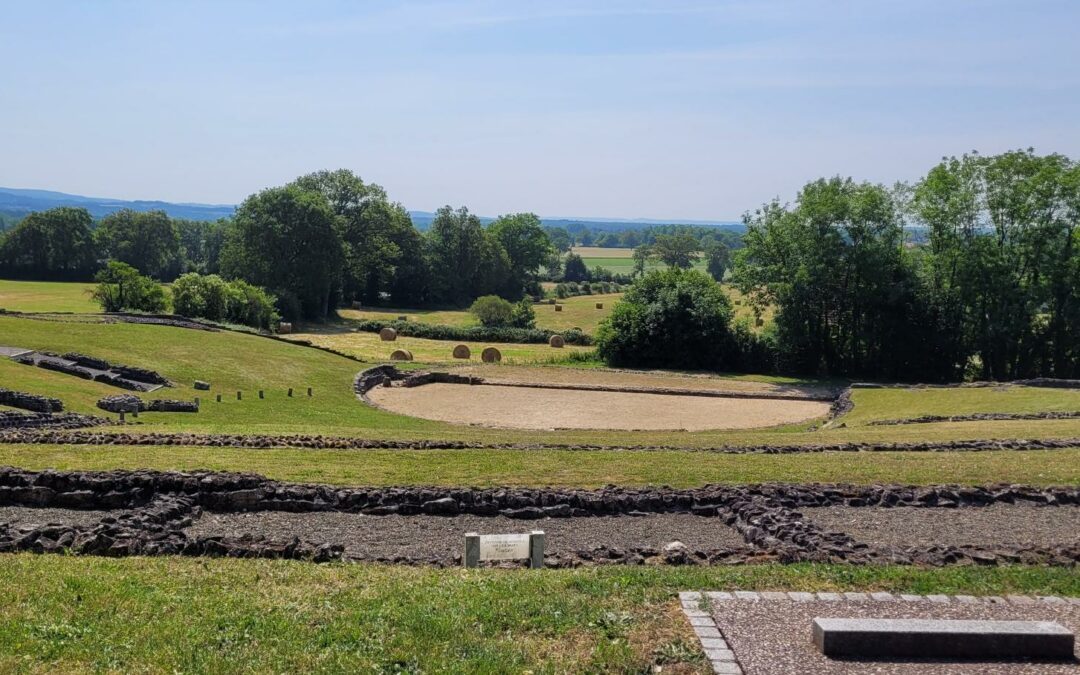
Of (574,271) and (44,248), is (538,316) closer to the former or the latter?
(44,248)

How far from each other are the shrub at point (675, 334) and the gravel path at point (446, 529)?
3965cm

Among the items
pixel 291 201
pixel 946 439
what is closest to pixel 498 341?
pixel 291 201

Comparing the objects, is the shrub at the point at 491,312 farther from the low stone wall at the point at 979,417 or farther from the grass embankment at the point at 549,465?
the grass embankment at the point at 549,465

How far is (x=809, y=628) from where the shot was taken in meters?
9.21

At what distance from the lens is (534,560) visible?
11.9 m

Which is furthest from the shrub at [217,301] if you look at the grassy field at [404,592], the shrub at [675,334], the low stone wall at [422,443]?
the grassy field at [404,592]

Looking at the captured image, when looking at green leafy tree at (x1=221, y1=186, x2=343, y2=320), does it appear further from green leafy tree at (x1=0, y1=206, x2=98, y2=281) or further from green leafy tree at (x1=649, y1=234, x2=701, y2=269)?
green leafy tree at (x1=649, y1=234, x2=701, y2=269)

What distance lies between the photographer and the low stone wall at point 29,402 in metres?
26.8

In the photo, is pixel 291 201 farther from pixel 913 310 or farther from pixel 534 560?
pixel 534 560

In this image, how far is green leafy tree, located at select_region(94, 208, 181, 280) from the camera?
113938 millimetres

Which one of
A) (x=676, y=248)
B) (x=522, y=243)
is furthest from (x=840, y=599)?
(x=676, y=248)

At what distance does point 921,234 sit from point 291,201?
54652 millimetres

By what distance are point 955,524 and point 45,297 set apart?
85827 mm

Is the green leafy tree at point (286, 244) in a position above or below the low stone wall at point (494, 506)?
above
